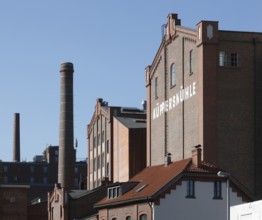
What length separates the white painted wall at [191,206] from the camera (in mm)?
60344

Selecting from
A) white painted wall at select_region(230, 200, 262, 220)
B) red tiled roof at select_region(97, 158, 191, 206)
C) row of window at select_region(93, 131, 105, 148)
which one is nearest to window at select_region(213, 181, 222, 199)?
red tiled roof at select_region(97, 158, 191, 206)

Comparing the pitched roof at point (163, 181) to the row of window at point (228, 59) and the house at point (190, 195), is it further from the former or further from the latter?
the row of window at point (228, 59)

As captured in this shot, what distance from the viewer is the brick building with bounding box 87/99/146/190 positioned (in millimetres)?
90625

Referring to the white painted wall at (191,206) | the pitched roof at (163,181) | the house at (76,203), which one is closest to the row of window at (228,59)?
the pitched roof at (163,181)

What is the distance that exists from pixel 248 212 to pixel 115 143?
5697 centimetres

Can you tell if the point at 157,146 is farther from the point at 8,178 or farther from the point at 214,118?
the point at 8,178

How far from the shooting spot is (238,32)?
221 feet

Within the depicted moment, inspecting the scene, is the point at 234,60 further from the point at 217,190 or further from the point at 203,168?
the point at 217,190

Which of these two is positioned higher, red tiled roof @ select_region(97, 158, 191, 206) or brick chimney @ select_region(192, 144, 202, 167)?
brick chimney @ select_region(192, 144, 202, 167)

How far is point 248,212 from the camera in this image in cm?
4178

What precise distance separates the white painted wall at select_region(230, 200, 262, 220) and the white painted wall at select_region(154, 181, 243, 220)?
1526 cm

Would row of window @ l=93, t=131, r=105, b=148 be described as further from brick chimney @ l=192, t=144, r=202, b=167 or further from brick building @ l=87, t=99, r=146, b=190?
brick chimney @ l=192, t=144, r=202, b=167

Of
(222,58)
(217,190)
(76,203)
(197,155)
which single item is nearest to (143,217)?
(217,190)

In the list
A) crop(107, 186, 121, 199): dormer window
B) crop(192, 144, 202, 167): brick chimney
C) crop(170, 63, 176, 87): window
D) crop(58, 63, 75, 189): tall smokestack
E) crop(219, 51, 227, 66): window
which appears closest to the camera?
crop(192, 144, 202, 167): brick chimney
